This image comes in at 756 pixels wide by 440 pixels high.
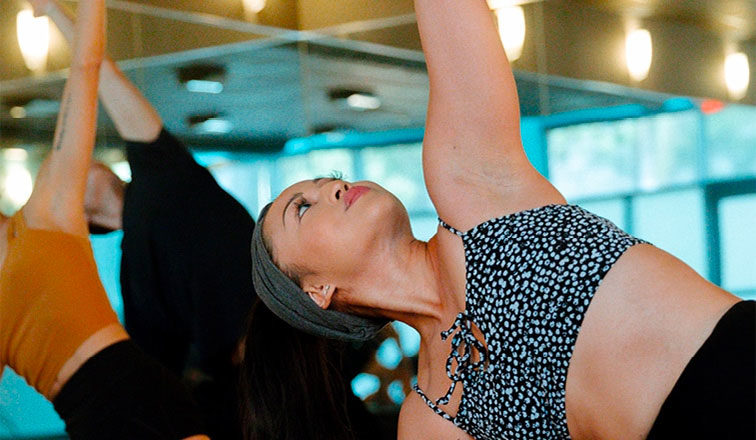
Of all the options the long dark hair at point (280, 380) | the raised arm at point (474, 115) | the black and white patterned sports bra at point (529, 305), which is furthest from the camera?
the long dark hair at point (280, 380)

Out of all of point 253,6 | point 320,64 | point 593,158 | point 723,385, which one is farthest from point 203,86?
point 723,385

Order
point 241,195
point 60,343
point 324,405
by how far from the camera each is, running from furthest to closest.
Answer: point 241,195 → point 60,343 → point 324,405

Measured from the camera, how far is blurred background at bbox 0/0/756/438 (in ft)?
10.0

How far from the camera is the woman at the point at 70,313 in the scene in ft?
7.21

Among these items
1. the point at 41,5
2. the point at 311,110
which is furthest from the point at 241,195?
the point at 41,5

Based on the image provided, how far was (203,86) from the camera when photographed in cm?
306

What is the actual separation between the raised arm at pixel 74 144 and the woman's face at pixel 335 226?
2.51 feet

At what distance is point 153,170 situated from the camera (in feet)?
8.29

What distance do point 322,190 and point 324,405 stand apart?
1.88ft

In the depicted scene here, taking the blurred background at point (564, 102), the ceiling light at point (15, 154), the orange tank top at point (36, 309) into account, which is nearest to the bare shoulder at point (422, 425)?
the orange tank top at point (36, 309)

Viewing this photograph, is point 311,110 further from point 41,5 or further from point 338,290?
point 338,290

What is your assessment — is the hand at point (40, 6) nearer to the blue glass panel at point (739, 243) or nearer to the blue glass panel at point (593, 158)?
the blue glass panel at point (593, 158)

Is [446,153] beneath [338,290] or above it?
above

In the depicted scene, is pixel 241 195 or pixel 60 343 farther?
pixel 241 195
